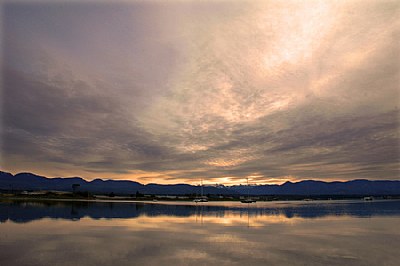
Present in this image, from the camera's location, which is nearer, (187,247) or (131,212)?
(187,247)

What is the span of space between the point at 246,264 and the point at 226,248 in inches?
258

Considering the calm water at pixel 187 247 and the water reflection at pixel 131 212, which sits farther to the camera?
the water reflection at pixel 131 212

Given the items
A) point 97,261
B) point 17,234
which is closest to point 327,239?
point 97,261

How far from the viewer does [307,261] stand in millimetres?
26234

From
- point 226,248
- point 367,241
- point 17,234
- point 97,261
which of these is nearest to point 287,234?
point 367,241

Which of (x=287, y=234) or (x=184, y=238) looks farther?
(x=287, y=234)

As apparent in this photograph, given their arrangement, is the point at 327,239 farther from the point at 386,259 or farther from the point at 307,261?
the point at 307,261

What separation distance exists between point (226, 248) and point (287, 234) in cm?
1445

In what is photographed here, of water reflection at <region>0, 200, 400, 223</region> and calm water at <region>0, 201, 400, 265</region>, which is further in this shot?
water reflection at <region>0, 200, 400, 223</region>

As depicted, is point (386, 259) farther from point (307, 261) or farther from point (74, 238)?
point (74, 238)

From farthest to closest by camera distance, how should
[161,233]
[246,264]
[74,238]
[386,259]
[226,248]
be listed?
[161,233] < [74,238] < [226,248] < [386,259] < [246,264]

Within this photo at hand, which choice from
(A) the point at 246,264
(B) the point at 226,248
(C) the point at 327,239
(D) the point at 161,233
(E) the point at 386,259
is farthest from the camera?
(D) the point at 161,233

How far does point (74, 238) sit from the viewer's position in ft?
115

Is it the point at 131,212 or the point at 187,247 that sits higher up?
the point at 187,247
